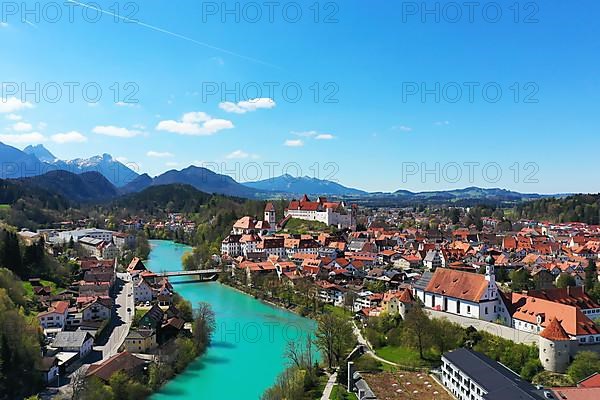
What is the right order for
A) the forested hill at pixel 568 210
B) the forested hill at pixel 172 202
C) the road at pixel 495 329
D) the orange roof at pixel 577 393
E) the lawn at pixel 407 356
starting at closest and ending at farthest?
the orange roof at pixel 577 393 → the road at pixel 495 329 → the lawn at pixel 407 356 → the forested hill at pixel 568 210 → the forested hill at pixel 172 202

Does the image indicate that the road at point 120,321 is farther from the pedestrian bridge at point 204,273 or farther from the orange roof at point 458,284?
the orange roof at point 458,284

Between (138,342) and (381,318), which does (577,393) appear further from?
(138,342)

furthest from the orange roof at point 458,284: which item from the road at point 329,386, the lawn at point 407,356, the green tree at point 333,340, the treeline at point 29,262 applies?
the treeline at point 29,262

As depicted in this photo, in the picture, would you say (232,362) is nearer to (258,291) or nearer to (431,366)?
(431,366)

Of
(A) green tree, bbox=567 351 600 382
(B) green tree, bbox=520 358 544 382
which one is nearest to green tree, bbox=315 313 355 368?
(B) green tree, bbox=520 358 544 382

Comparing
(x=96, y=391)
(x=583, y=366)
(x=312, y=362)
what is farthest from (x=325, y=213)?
(x=96, y=391)

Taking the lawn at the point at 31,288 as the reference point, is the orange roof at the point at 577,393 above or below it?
below
